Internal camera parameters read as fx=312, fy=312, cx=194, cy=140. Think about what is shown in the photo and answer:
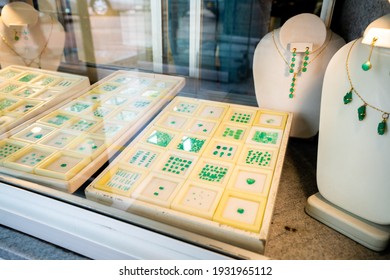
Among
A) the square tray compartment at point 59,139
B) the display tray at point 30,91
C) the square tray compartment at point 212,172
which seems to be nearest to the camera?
the square tray compartment at point 212,172

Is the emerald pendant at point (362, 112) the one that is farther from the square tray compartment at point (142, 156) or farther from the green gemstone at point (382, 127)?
the square tray compartment at point (142, 156)

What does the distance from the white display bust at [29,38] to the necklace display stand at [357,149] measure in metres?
0.87

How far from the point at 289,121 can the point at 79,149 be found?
1.59ft

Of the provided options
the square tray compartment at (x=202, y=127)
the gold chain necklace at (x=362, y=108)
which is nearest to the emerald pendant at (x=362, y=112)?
the gold chain necklace at (x=362, y=108)

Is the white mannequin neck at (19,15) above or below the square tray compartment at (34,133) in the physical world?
above

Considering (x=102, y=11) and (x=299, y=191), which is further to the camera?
(x=102, y=11)

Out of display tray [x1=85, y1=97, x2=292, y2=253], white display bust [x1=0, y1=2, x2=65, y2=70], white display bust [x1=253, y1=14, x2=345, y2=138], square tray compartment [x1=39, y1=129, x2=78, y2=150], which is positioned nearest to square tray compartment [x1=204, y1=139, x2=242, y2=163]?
display tray [x1=85, y1=97, x2=292, y2=253]

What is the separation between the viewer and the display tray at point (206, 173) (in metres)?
0.49

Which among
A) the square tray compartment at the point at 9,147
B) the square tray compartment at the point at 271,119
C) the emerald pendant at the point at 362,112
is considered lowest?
the square tray compartment at the point at 9,147

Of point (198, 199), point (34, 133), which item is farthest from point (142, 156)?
point (34, 133)

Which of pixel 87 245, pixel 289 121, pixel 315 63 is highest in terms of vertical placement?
pixel 315 63
